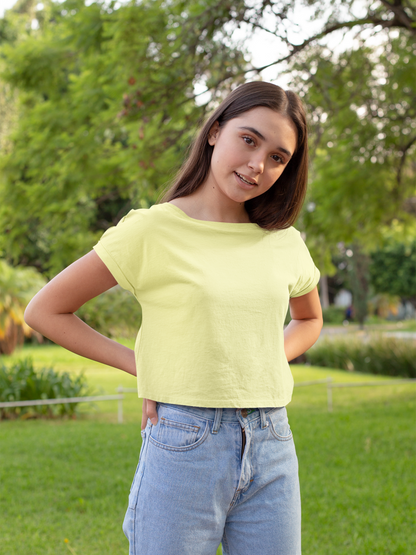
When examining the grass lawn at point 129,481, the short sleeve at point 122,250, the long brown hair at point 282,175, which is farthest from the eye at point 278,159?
the grass lawn at point 129,481

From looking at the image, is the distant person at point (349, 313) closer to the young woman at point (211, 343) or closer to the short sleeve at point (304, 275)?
the short sleeve at point (304, 275)

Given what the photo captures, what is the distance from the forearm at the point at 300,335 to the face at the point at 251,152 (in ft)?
1.68

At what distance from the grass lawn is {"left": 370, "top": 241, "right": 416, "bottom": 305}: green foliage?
29848mm

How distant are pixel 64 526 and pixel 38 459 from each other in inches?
73.6

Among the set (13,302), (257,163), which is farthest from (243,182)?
(13,302)

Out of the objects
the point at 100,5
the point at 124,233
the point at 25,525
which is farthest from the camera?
the point at 100,5

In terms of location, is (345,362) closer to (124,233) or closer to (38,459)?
(38,459)

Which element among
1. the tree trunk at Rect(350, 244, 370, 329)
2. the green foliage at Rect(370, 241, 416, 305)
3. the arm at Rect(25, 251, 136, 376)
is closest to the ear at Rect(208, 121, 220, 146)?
the arm at Rect(25, 251, 136, 376)

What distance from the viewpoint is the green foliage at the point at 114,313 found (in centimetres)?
902

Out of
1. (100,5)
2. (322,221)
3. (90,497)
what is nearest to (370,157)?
(322,221)

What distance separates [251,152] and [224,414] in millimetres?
670

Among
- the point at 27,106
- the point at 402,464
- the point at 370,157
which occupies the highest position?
the point at 27,106

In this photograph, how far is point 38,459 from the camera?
5.79 m

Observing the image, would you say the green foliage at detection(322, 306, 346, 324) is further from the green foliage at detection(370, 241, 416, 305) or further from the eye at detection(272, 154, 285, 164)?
the eye at detection(272, 154, 285, 164)
